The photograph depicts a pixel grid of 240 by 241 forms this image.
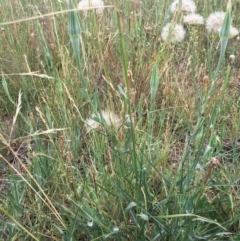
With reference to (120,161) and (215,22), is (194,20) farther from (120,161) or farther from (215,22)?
(120,161)

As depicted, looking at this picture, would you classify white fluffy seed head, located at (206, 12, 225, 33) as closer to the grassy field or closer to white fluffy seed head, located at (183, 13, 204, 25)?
white fluffy seed head, located at (183, 13, 204, 25)

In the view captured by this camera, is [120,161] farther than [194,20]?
No

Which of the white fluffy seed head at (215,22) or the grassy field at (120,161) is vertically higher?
the white fluffy seed head at (215,22)

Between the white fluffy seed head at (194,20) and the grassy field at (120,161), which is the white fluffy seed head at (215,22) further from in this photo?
the grassy field at (120,161)

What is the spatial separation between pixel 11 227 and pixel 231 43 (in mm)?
1651

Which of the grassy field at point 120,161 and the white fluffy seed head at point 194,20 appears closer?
the grassy field at point 120,161

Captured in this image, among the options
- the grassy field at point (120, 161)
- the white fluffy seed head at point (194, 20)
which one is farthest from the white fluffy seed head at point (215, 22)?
the grassy field at point (120, 161)

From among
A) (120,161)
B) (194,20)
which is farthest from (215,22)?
(120,161)

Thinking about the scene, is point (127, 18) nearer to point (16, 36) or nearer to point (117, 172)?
point (16, 36)

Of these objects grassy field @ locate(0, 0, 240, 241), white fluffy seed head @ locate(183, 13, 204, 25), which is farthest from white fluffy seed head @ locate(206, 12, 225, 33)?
grassy field @ locate(0, 0, 240, 241)

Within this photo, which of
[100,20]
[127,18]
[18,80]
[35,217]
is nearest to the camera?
[35,217]

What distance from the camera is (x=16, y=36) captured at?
5.95 ft

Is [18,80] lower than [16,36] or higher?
lower

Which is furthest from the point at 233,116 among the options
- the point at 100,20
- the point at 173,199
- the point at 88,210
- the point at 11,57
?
the point at 11,57
